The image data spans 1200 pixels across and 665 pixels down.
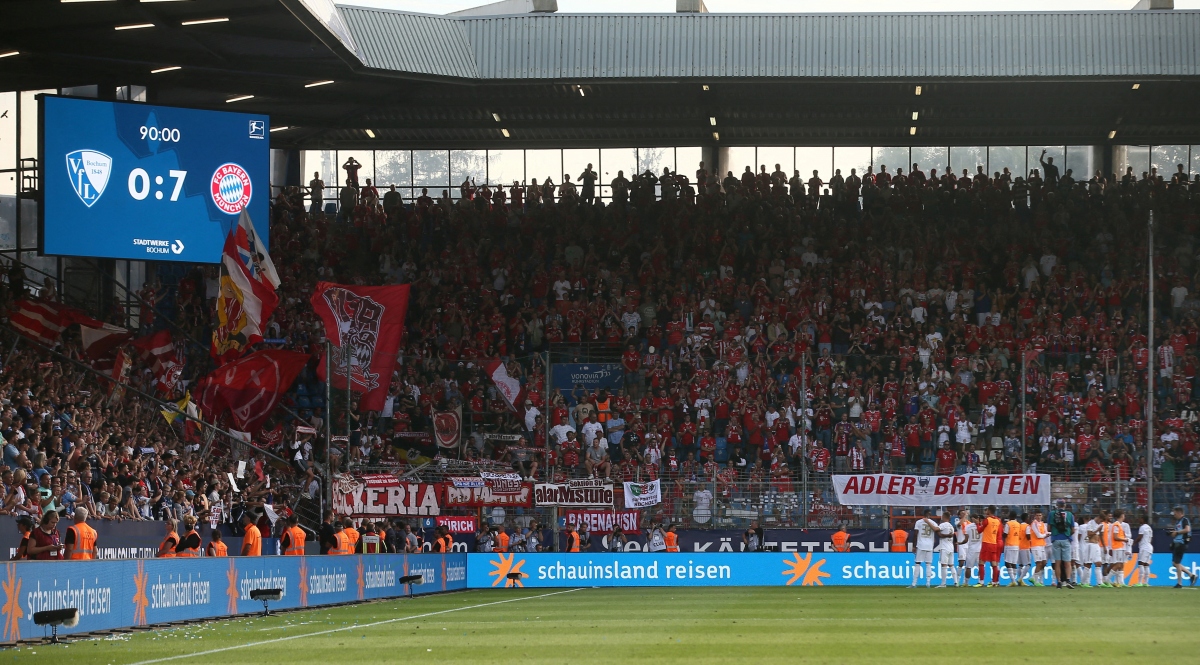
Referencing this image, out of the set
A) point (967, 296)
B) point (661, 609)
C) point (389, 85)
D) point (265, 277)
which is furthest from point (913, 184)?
point (661, 609)

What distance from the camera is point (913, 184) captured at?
145ft

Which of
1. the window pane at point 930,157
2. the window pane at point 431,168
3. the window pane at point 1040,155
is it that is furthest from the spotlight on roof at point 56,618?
the window pane at point 1040,155

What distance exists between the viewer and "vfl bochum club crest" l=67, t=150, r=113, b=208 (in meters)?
33.1

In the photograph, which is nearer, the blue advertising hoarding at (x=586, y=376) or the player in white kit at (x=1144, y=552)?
the player in white kit at (x=1144, y=552)

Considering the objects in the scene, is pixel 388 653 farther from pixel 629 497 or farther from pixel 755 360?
pixel 755 360

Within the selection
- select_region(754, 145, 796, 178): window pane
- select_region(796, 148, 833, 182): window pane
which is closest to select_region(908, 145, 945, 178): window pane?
select_region(796, 148, 833, 182): window pane

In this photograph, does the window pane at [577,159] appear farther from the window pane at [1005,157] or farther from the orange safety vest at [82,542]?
the orange safety vest at [82,542]

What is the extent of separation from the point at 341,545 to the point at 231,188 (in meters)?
11.7

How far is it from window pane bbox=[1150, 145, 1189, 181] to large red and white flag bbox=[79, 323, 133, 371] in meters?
33.4

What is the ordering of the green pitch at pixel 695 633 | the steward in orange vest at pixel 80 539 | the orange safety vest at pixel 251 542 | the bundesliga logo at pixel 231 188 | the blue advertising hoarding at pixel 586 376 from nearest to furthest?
the green pitch at pixel 695 633 < the steward in orange vest at pixel 80 539 < the orange safety vest at pixel 251 542 < the bundesliga logo at pixel 231 188 < the blue advertising hoarding at pixel 586 376

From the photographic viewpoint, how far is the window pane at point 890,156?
49750mm

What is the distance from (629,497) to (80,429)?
12.1 m

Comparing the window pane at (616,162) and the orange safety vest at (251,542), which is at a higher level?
the window pane at (616,162)

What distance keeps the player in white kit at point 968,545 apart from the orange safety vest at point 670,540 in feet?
20.9
